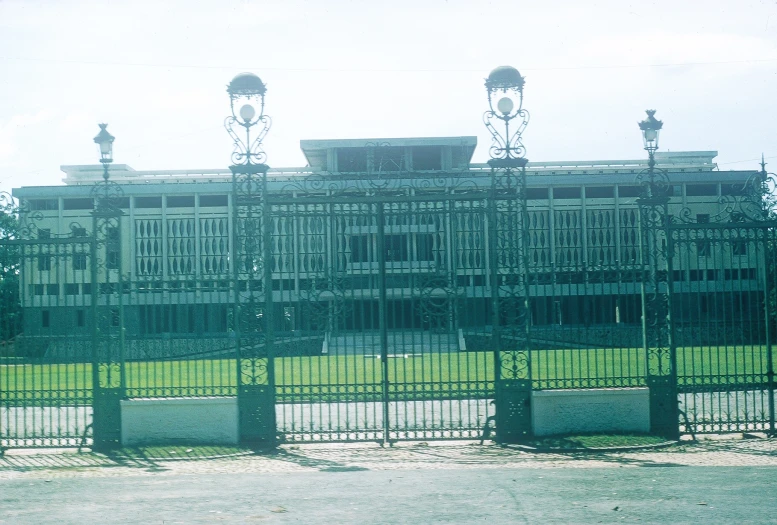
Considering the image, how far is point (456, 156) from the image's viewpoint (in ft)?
177

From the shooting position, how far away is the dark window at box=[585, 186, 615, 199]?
150 ft

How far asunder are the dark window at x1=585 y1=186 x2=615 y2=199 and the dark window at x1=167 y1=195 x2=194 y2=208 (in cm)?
2272

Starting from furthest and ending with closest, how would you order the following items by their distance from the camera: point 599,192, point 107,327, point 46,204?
point 46,204 → point 599,192 → point 107,327

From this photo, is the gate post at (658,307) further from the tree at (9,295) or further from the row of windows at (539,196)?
the row of windows at (539,196)

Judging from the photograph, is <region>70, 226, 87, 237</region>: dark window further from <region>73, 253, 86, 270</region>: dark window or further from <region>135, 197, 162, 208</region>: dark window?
<region>135, 197, 162, 208</region>: dark window

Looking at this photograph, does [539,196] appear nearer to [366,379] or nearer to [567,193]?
[567,193]

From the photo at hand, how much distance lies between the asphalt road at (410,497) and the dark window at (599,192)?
36725 millimetres

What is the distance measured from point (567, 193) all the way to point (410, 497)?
Result: 39.8m

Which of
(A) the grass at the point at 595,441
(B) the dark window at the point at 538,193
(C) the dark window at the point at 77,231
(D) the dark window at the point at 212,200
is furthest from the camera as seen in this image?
(D) the dark window at the point at 212,200

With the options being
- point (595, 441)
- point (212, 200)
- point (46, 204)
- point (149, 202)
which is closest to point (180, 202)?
point (149, 202)

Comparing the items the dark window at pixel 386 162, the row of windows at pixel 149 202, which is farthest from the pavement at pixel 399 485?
the row of windows at pixel 149 202

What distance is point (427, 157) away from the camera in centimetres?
5416

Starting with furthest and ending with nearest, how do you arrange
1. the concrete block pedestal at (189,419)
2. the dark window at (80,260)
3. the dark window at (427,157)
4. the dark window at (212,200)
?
the dark window at (427,157)
the dark window at (212,200)
the dark window at (80,260)
the concrete block pedestal at (189,419)

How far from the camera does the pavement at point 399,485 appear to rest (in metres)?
7.78
